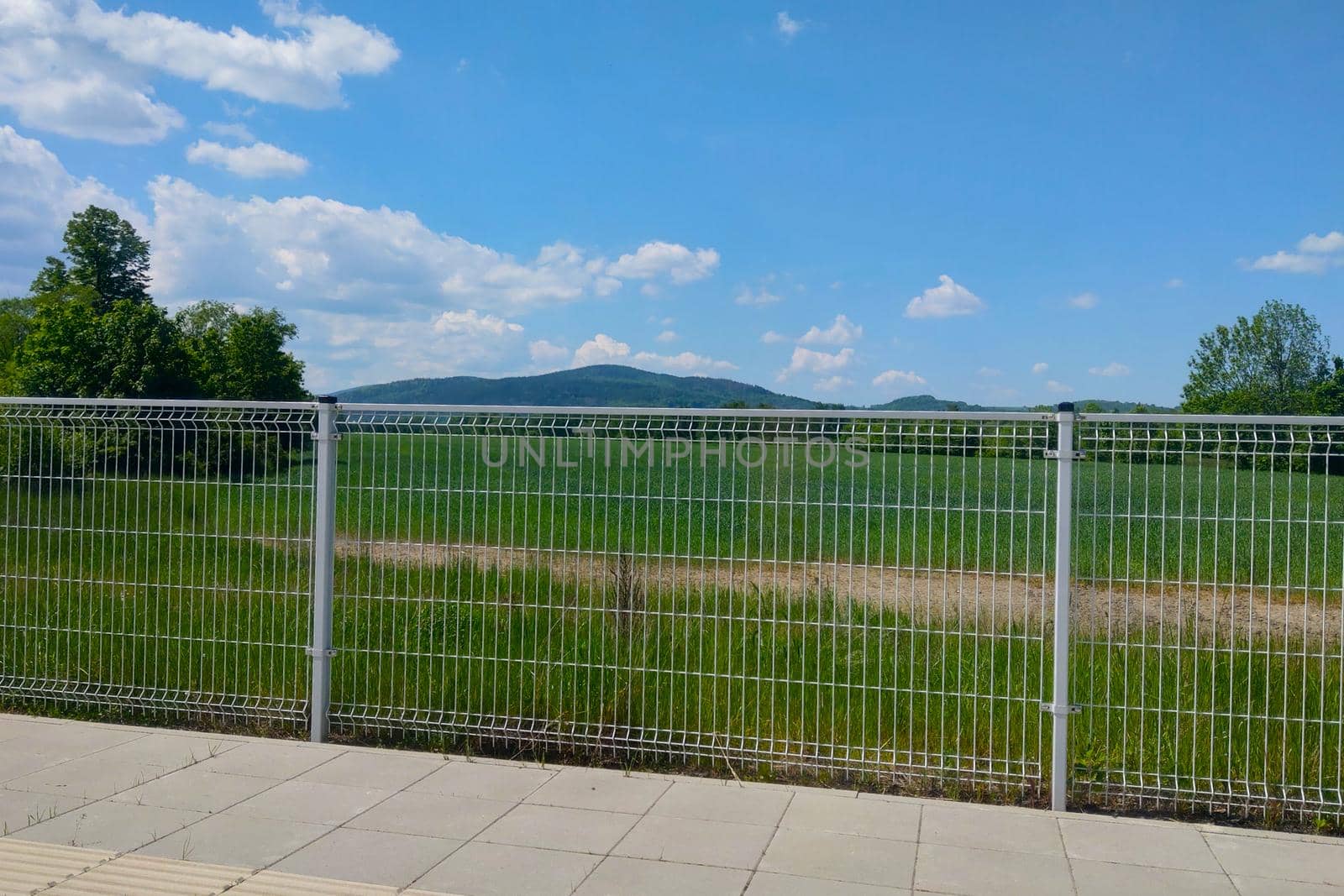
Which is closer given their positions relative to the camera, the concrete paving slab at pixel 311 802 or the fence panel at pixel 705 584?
the concrete paving slab at pixel 311 802

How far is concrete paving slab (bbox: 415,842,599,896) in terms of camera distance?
13.5 ft

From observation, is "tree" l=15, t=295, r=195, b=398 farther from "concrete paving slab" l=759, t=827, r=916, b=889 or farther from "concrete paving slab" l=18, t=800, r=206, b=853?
"concrete paving slab" l=759, t=827, r=916, b=889

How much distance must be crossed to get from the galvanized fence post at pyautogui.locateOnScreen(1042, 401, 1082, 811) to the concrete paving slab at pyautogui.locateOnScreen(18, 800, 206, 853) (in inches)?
165

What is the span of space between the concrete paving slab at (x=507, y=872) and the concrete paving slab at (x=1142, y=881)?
6.72 ft

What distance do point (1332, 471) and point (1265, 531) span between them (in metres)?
0.42

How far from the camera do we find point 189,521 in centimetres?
653

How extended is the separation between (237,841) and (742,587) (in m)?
2.72

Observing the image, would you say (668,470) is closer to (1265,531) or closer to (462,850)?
(462,850)

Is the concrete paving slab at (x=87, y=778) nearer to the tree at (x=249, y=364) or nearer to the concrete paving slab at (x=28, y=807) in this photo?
the concrete paving slab at (x=28, y=807)

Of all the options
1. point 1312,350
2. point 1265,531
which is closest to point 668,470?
point 1265,531

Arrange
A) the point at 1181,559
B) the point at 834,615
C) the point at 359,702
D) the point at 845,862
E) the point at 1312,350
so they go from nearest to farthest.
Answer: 1. the point at 845,862
2. the point at 1181,559
3. the point at 834,615
4. the point at 359,702
5. the point at 1312,350

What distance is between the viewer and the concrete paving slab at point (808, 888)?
4098mm

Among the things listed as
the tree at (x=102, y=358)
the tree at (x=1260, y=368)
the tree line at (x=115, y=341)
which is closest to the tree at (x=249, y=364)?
the tree line at (x=115, y=341)

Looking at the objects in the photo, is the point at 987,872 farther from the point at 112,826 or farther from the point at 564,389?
the point at 564,389
